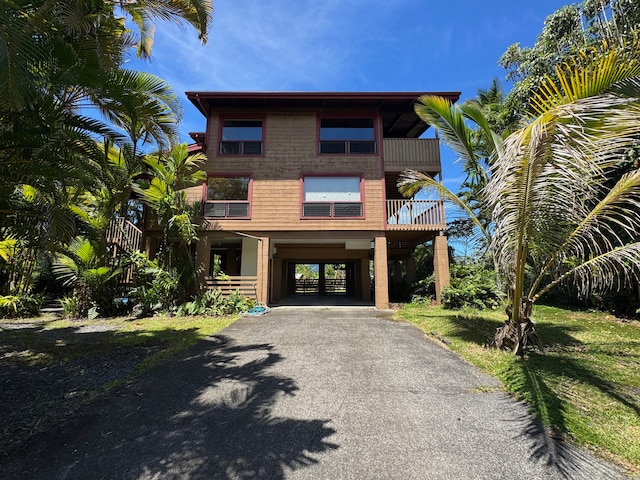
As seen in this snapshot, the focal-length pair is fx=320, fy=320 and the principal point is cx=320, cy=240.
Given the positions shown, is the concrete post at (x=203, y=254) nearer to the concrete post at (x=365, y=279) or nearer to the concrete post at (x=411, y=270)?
the concrete post at (x=365, y=279)

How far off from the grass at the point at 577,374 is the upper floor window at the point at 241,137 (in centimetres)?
909

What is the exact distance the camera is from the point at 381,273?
1209 centimetres

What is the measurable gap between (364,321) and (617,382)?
221 inches

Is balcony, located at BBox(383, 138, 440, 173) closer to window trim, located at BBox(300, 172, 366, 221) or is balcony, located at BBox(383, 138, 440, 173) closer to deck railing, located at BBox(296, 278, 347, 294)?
window trim, located at BBox(300, 172, 366, 221)

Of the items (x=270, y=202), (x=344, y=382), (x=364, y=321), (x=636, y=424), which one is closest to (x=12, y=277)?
(x=270, y=202)

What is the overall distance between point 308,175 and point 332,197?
1.29 m

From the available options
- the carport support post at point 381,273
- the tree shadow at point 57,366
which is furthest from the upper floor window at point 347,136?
the tree shadow at point 57,366

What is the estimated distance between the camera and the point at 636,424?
10.2ft

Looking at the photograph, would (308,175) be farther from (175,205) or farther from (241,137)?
(175,205)

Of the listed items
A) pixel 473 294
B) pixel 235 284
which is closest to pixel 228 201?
pixel 235 284

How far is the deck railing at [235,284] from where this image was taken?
38.8ft

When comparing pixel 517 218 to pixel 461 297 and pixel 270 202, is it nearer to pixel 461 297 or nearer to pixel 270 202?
pixel 461 297

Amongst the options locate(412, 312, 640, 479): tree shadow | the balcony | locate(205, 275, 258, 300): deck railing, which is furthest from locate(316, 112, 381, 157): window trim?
locate(412, 312, 640, 479): tree shadow

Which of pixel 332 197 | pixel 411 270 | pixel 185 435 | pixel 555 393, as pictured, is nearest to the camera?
pixel 185 435
